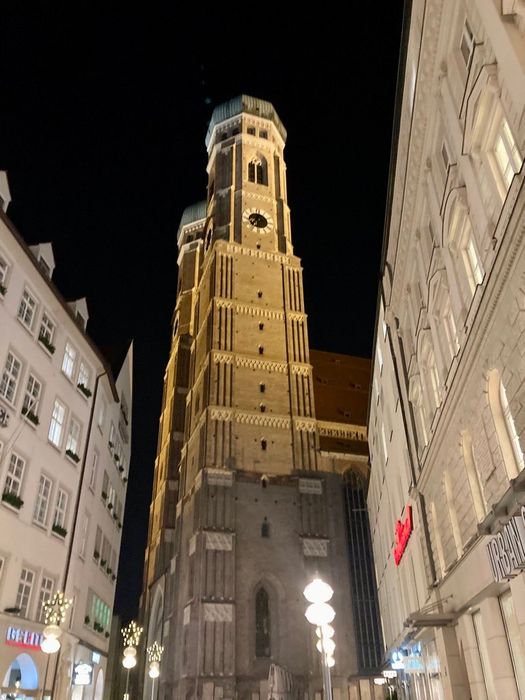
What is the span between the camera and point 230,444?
4062 centimetres

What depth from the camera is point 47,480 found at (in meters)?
19.5

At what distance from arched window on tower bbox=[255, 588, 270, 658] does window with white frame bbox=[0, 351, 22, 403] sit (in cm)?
2476

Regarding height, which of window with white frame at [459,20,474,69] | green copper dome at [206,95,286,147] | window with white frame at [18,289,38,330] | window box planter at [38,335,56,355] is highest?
green copper dome at [206,95,286,147]

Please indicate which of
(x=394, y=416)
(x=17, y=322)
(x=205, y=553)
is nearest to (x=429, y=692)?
(x=394, y=416)

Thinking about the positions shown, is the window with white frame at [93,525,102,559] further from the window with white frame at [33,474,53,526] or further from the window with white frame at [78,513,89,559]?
the window with white frame at [33,474,53,526]

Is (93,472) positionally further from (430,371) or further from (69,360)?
(430,371)

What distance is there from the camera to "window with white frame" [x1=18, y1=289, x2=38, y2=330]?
62.1 feet

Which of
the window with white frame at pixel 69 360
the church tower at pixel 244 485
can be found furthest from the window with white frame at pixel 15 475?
the church tower at pixel 244 485

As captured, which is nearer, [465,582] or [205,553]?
[465,582]

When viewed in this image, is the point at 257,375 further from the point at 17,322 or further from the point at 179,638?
the point at 17,322

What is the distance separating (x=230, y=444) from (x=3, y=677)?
2560 cm

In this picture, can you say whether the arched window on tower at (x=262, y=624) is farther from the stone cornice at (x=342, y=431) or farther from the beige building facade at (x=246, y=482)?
the stone cornice at (x=342, y=431)

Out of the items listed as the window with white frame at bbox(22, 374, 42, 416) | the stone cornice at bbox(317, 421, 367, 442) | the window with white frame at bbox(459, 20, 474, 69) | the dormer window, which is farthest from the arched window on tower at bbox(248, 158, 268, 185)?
the window with white frame at bbox(459, 20, 474, 69)

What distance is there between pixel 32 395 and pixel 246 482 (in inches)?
913
